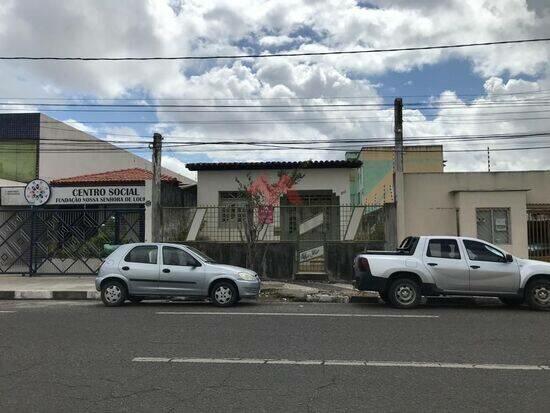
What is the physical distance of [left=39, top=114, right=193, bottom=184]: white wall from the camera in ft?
80.0

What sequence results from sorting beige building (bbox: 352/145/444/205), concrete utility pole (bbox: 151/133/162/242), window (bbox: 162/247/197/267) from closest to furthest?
window (bbox: 162/247/197/267), concrete utility pole (bbox: 151/133/162/242), beige building (bbox: 352/145/444/205)

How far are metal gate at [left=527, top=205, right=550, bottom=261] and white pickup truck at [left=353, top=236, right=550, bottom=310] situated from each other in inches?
239

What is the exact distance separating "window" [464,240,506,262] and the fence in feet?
18.7

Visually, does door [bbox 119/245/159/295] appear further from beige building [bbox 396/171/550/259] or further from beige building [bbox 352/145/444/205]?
beige building [bbox 352/145/444/205]

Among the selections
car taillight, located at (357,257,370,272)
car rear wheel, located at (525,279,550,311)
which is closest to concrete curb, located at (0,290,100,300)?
car taillight, located at (357,257,370,272)

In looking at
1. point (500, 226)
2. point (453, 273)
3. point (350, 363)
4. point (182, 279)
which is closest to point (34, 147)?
point (182, 279)

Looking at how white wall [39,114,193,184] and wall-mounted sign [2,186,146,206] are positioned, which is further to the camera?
white wall [39,114,193,184]

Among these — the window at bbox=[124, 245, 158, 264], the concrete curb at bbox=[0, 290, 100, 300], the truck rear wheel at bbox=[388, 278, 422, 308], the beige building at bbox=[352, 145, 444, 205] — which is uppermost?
the beige building at bbox=[352, 145, 444, 205]

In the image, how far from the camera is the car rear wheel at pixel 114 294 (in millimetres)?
12047

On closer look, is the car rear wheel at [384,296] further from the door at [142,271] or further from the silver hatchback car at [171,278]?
the door at [142,271]

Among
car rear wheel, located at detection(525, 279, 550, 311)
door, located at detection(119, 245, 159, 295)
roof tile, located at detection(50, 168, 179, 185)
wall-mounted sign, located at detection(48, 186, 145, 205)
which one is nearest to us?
car rear wheel, located at detection(525, 279, 550, 311)

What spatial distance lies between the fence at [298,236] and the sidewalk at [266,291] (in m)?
0.86

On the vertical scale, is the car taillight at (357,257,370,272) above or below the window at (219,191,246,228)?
below

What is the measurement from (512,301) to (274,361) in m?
7.63
